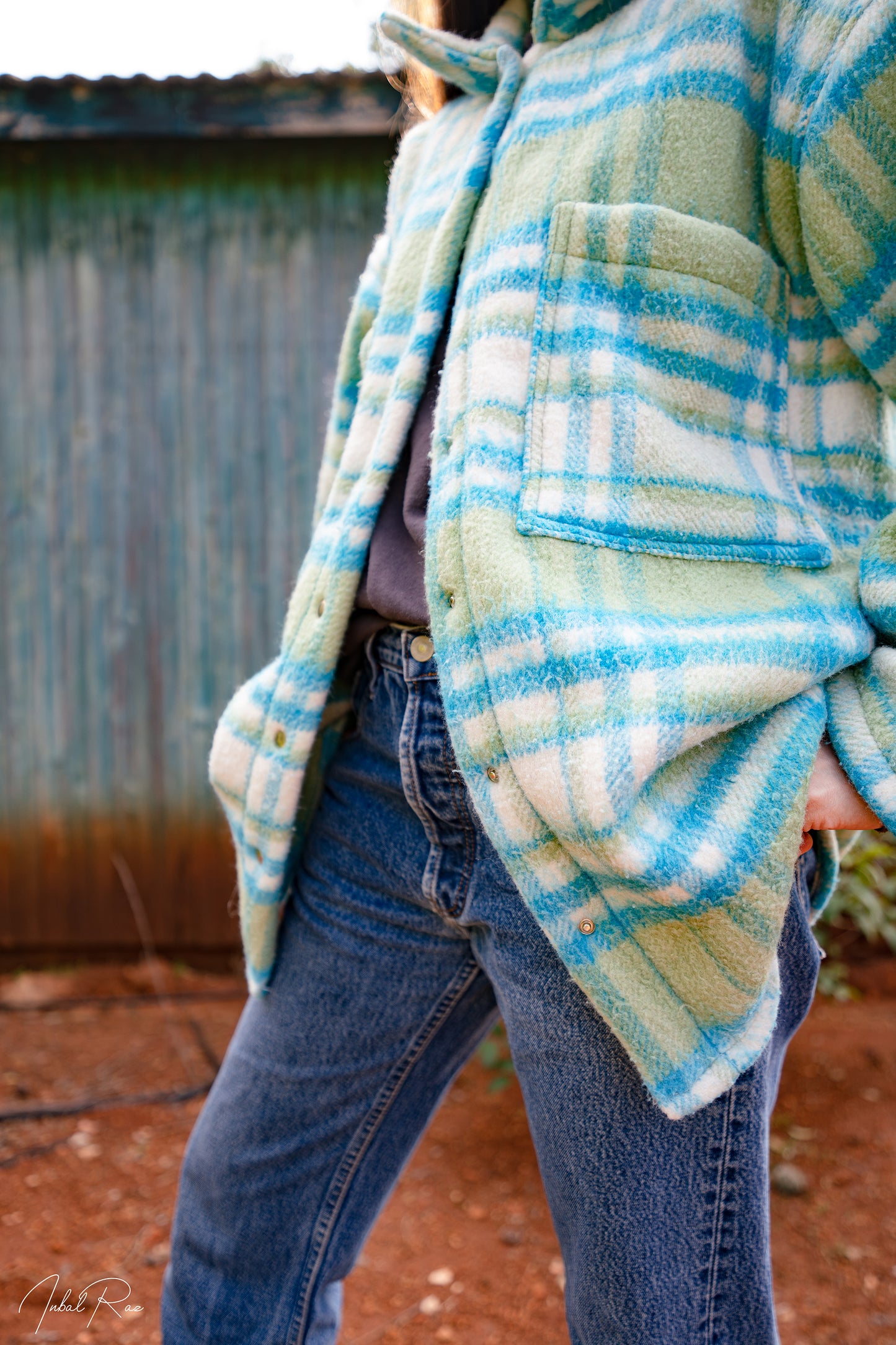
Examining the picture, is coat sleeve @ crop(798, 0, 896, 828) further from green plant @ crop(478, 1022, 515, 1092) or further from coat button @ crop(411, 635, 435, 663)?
green plant @ crop(478, 1022, 515, 1092)

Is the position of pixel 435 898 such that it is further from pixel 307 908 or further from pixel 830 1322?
pixel 830 1322

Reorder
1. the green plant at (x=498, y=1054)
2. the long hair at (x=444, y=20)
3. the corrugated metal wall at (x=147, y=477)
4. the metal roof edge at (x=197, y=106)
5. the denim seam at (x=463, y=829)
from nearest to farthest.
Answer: the denim seam at (x=463, y=829) → the long hair at (x=444, y=20) → the green plant at (x=498, y=1054) → the metal roof edge at (x=197, y=106) → the corrugated metal wall at (x=147, y=477)

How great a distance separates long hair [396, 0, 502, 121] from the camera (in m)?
1.19

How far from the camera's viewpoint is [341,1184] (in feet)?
3.76

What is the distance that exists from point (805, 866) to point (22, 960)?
3.83m

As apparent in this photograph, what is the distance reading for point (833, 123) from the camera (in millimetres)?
804

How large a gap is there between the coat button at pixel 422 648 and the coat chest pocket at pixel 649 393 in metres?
0.19

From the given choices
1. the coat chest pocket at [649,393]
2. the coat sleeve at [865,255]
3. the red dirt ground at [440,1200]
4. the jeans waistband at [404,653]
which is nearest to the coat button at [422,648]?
the jeans waistband at [404,653]

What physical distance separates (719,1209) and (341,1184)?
50 centimetres

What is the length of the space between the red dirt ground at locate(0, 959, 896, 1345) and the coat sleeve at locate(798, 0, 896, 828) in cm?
178

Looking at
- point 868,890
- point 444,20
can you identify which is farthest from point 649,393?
point 868,890

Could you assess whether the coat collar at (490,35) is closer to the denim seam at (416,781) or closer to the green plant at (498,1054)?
the denim seam at (416,781)

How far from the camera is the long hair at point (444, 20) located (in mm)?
1193

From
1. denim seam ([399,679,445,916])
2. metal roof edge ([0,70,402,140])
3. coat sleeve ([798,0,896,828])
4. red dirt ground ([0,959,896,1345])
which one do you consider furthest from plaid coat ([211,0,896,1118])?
metal roof edge ([0,70,402,140])
